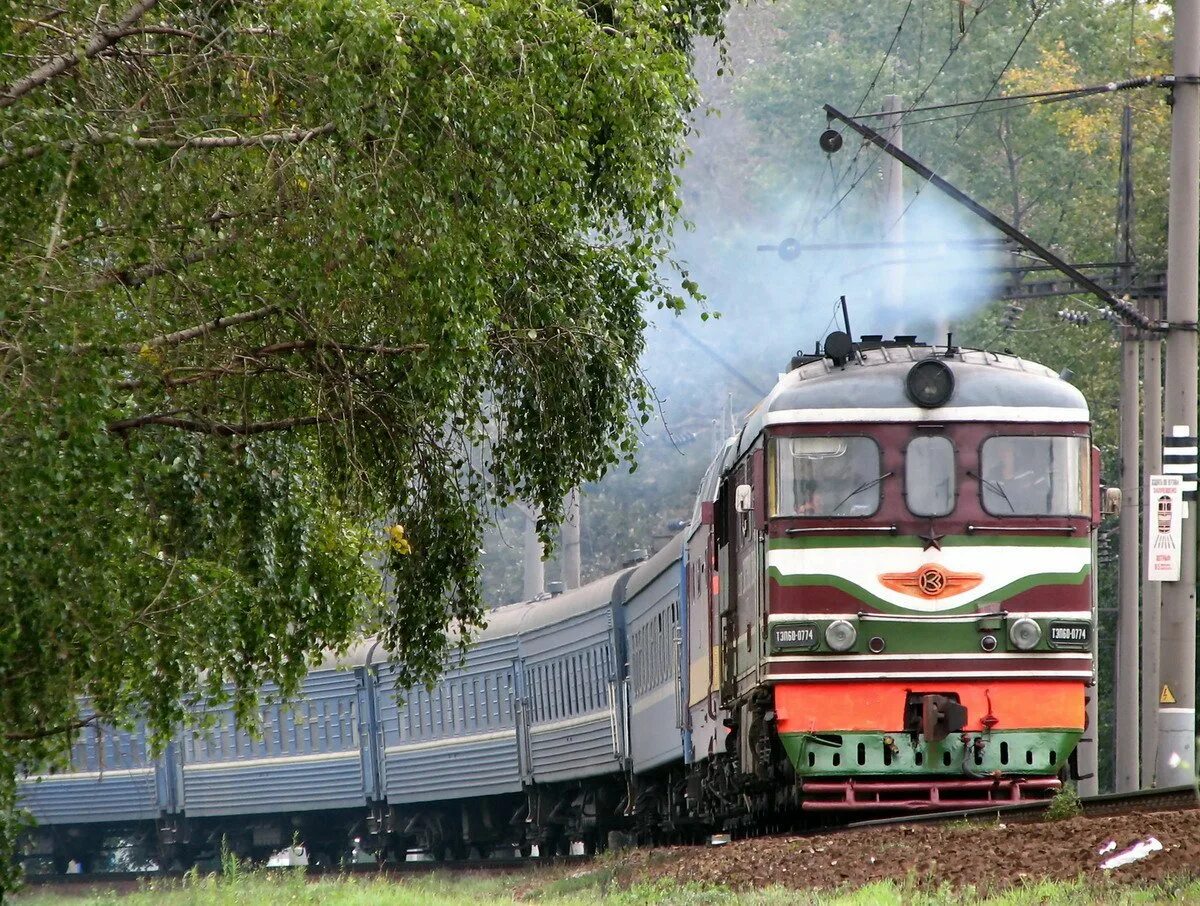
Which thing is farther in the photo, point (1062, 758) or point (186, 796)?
point (186, 796)

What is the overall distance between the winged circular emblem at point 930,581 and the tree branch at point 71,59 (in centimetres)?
578


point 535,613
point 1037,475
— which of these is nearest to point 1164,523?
point 1037,475

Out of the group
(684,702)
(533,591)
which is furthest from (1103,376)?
(684,702)

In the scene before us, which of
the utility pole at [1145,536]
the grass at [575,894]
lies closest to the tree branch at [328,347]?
the grass at [575,894]

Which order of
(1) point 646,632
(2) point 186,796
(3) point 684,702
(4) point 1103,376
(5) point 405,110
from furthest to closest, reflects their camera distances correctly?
(4) point 1103,376 → (2) point 186,796 → (1) point 646,632 → (3) point 684,702 → (5) point 405,110

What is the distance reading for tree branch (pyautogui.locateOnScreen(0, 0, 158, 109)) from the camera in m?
9.48

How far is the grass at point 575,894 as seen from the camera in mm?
8422

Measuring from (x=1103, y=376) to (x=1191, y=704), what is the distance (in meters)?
24.2

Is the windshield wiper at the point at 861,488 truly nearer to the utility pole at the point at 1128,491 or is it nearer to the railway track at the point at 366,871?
the railway track at the point at 366,871

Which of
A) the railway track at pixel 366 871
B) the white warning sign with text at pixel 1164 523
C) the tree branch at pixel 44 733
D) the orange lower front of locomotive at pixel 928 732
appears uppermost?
the white warning sign with text at pixel 1164 523

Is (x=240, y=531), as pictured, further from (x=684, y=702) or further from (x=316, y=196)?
(x=684, y=702)

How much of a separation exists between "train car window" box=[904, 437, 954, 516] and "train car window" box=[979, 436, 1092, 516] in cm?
22

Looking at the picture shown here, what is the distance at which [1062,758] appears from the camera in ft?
43.5

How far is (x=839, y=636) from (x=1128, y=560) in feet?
39.5
